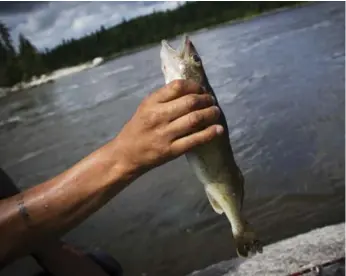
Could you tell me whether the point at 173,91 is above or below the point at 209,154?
above

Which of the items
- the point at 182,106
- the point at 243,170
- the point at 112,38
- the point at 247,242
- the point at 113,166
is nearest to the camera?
the point at 182,106

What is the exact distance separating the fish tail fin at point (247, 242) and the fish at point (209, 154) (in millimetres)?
95

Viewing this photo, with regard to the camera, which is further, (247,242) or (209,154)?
(247,242)

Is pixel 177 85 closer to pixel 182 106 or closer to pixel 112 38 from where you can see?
pixel 182 106

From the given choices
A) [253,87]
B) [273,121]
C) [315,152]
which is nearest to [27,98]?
[253,87]

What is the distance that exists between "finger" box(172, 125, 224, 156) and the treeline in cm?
54

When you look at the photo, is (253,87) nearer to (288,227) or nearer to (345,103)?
(345,103)

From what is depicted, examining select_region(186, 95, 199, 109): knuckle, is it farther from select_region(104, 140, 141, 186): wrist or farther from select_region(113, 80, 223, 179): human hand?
select_region(104, 140, 141, 186): wrist

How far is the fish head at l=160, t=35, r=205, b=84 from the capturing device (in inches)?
54.4

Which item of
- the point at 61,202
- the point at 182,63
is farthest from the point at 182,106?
the point at 61,202

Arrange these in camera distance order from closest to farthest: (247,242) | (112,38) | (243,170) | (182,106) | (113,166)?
(182,106)
(113,166)
(247,242)
(243,170)
(112,38)

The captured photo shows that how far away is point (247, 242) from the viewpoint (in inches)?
67.8

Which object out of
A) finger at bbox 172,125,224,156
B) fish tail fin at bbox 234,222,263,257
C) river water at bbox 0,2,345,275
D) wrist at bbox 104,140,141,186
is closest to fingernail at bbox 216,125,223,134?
finger at bbox 172,125,224,156

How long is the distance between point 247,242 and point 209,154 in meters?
0.44
